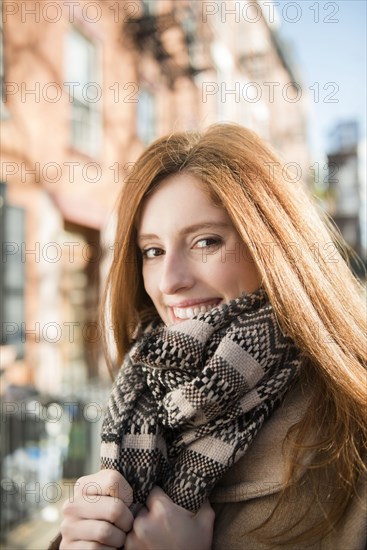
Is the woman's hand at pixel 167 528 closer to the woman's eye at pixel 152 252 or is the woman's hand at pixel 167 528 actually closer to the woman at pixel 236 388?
the woman at pixel 236 388

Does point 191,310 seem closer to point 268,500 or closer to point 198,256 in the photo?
point 198,256

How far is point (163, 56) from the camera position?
995cm

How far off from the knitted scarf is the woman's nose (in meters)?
0.11

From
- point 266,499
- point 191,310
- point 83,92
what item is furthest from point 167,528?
point 83,92

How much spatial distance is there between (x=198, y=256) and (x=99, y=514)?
2.43 ft

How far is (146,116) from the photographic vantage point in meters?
9.81

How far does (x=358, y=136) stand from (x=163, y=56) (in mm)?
7212

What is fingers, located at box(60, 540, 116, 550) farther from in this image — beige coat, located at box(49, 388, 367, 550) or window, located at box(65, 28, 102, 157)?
window, located at box(65, 28, 102, 157)

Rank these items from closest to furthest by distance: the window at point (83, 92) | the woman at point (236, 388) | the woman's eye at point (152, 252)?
the woman at point (236, 388) → the woman's eye at point (152, 252) → the window at point (83, 92)

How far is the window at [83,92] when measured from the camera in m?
7.43

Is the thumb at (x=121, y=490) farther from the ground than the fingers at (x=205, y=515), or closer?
farther from the ground

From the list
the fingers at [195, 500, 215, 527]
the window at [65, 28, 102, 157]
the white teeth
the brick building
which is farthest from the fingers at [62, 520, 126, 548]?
the window at [65, 28, 102, 157]

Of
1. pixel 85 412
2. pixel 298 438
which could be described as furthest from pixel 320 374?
pixel 85 412

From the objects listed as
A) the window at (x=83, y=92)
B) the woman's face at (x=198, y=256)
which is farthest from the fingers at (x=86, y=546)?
the window at (x=83, y=92)
